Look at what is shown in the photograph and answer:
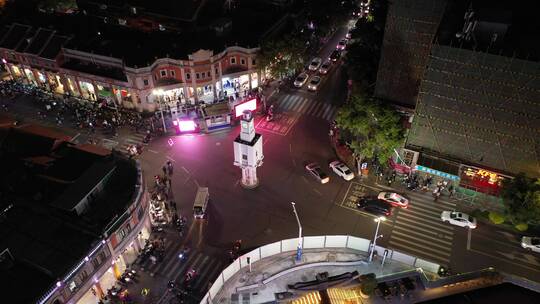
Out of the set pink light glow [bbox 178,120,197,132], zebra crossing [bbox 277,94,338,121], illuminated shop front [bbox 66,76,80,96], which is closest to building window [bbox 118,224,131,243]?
pink light glow [bbox 178,120,197,132]

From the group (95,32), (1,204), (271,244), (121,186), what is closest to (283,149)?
(271,244)

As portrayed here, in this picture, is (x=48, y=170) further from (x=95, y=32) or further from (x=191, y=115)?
(x=95, y=32)

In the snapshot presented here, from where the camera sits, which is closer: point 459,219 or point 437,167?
point 459,219

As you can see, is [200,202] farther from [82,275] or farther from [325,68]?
[325,68]

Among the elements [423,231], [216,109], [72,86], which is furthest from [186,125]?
[423,231]

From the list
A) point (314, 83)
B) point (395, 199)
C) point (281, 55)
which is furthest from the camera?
point (314, 83)

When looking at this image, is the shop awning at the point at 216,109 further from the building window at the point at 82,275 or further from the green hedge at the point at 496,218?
the green hedge at the point at 496,218

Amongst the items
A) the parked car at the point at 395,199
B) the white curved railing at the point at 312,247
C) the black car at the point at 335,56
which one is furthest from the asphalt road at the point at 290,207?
the black car at the point at 335,56
